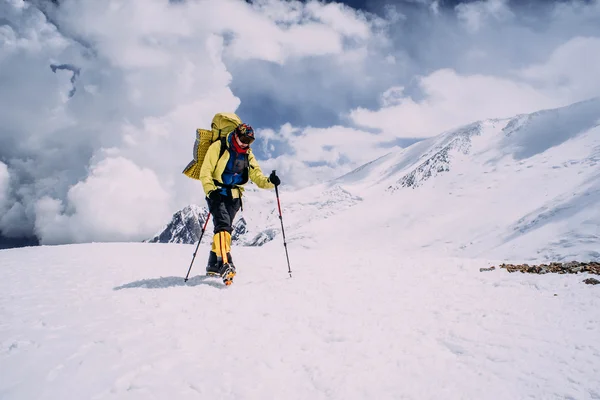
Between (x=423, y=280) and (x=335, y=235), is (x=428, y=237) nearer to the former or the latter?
(x=335, y=235)

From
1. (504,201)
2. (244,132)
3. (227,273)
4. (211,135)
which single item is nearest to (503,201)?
(504,201)

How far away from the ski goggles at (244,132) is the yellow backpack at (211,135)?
33 cm

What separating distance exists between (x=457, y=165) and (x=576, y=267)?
8952 cm

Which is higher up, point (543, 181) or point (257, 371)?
point (543, 181)

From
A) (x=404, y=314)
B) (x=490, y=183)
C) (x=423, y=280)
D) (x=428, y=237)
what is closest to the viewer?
(x=404, y=314)

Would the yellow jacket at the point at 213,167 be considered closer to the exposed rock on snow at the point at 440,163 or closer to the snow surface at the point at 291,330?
the snow surface at the point at 291,330

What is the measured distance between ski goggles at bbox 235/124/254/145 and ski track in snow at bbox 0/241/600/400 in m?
3.22

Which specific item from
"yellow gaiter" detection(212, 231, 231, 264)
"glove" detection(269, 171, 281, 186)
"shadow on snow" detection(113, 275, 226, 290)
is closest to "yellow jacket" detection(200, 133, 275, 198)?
"glove" detection(269, 171, 281, 186)

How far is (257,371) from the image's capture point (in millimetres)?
3166

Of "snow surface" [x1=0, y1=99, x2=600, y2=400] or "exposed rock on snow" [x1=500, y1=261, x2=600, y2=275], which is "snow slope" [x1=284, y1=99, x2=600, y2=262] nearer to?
"exposed rock on snow" [x1=500, y1=261, x2=600, y2=275]

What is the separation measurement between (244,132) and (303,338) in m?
4.89

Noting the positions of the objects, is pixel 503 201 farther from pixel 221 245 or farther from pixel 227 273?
pixel 227 273

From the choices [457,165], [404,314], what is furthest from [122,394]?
[457,165]

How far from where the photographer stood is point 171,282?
22.8 ft
